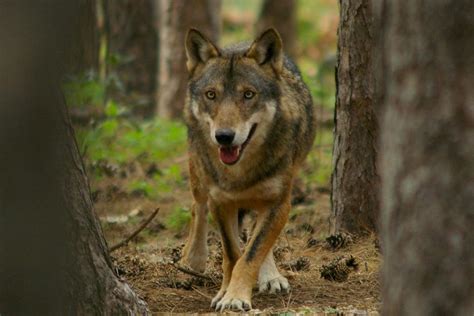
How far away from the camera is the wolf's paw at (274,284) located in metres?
7.96

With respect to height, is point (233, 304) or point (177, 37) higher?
point (177, 37)

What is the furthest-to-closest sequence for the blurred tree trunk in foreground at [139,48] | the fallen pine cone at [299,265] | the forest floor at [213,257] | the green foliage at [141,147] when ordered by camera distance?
the blurred tree trunk in foreground at [139,48] → the green foliage at [141,147] → the fallen pine cone at [299,265] → the forest floor at [213,257]

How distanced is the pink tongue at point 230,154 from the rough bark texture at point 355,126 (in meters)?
1.66

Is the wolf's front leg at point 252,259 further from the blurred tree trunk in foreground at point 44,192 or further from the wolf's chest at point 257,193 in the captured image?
the blurred tree trunk in foreground at point 44,192

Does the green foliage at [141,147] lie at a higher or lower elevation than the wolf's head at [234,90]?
lower

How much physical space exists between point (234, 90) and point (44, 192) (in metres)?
3.00

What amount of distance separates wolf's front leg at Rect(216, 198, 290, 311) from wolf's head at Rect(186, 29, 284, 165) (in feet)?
1.69

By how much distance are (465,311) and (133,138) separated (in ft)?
34.5

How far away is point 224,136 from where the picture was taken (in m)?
7.64

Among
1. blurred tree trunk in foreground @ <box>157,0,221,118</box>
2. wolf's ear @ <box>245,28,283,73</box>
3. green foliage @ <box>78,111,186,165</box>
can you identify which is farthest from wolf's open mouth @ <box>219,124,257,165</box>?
blurred tree trunk in foreground @ <box>157,0,221,118</box>

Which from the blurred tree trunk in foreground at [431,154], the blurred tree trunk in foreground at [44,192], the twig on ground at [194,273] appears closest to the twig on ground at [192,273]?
the twig on ground at [194,273]

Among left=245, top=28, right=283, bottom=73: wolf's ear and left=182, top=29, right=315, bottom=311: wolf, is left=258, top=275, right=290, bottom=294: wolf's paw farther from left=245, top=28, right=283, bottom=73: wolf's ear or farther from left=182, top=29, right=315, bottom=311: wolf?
left=245, top=28, right=283, bottom=73: wolf's ear

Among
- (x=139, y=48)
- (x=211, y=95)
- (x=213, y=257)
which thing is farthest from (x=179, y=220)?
(x=139, y=48)

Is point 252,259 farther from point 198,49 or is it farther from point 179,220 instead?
point 179,220
